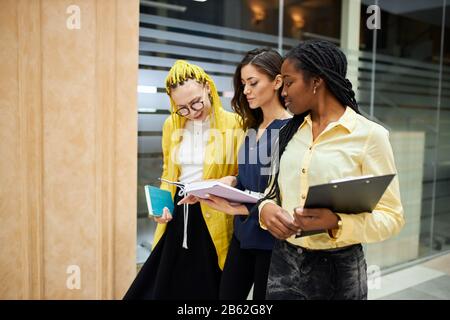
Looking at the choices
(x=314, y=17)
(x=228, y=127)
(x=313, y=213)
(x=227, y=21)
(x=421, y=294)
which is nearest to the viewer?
(x=313, y=213)

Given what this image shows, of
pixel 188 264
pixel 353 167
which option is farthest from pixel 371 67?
pixel 353 167

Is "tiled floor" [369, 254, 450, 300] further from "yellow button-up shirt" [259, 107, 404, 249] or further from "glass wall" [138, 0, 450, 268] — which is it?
"yellow button-up shirt" [259, 107, 404, 249]

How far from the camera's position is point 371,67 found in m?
3.81

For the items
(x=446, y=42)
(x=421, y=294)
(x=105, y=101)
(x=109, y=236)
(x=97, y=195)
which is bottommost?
(x=421, y=294)

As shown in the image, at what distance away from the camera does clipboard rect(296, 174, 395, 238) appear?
3.44 ft

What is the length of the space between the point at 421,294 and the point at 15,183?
3.15 meters

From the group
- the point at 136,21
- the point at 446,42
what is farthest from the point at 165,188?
the point at 446,42

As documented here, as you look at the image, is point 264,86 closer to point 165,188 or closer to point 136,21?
point 165,188

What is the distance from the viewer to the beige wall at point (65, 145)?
91.2 inches

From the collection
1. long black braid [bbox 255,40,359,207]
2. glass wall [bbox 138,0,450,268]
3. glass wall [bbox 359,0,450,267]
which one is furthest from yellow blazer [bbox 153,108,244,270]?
glass wall [bbox 359,0,450,267]

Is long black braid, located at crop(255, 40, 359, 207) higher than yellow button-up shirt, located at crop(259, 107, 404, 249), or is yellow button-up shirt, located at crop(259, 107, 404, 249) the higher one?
long black braid, located at crop(255, 40, 359, 207)

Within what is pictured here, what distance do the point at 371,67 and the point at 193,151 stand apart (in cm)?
252

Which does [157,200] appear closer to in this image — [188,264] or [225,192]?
[188,264]

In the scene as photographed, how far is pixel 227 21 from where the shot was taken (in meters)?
3.03
